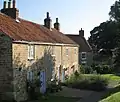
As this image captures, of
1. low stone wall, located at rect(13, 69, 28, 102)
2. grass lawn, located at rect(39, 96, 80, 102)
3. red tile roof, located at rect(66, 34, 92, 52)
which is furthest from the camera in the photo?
red tile roof, located at rect(66, 34, 92, 52)

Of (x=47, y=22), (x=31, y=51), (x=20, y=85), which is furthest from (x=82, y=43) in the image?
(x=20, y=85)

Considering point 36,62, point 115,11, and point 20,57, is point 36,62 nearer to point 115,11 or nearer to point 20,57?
point 20,57

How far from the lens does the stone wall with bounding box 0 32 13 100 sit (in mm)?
25000

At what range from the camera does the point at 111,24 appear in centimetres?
5525

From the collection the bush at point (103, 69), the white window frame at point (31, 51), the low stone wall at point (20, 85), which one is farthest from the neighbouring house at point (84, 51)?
the low stone wall at point (20, 85)

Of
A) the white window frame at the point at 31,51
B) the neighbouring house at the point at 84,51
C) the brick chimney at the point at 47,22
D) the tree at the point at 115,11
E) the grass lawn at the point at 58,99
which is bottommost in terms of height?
the grass lawn at the point at 58,99

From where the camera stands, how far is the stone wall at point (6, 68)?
2500 centimetres

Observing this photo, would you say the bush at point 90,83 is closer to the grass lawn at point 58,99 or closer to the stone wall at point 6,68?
the grass lawn at point 58,99

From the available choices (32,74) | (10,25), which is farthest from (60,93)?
(10,25)

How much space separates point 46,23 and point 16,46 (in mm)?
18233

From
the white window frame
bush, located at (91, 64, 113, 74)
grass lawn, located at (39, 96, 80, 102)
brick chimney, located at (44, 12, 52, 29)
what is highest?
brick chimney, located at (44, 12, 52, 29)

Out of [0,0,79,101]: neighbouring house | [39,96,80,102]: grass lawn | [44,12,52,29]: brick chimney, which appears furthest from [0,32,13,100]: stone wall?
[44,12,52,29]: brick chimney

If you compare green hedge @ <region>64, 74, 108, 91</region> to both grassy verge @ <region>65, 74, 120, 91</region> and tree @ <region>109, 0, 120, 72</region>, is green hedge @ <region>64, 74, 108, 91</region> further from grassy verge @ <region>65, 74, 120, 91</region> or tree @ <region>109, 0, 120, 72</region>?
tree @ <region>109, 0, 120, 72</region>

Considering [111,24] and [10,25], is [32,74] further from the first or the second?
[111,24]
